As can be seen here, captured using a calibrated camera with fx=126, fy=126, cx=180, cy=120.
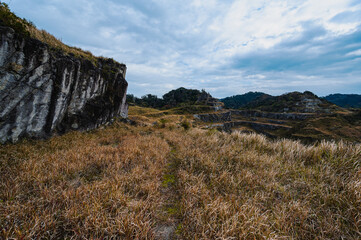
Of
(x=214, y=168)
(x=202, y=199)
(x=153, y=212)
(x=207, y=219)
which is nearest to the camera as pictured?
(x=207, y=219)

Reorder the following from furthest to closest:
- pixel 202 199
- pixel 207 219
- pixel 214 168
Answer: pixel 214 168
pixel 202 199
pixel 207 219

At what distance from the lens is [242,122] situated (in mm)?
89062

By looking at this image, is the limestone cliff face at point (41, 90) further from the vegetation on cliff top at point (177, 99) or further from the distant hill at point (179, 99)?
the vegetation on cliff top at point (177, 99)

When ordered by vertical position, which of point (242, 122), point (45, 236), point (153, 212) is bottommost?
point (242, 122)

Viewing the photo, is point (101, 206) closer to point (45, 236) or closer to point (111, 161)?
point (45, 236)

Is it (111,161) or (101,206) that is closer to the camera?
(101,206)

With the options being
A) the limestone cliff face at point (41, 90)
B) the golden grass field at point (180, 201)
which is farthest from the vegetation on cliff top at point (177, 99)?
the golden grass field at point (180, 201)

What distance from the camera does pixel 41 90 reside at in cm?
718

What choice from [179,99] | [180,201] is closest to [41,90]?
[180,201]

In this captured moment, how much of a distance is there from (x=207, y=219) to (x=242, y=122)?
96.9 m

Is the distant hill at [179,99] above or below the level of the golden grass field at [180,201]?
above

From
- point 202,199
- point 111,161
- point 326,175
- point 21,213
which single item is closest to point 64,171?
point 111,161

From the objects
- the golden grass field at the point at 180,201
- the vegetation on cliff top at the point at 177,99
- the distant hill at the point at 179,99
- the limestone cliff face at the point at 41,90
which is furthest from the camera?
the vegetation on cliff top at the point at 177,99

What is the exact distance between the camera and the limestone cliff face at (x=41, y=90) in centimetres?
602
